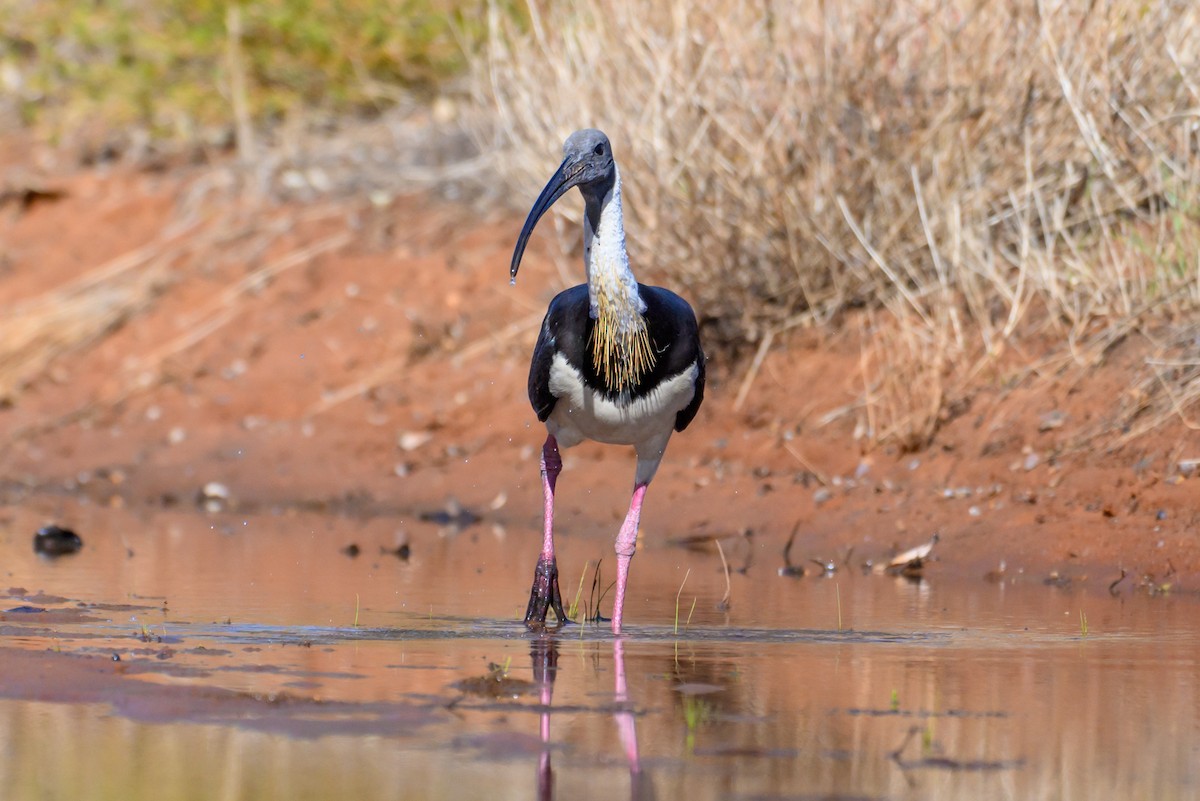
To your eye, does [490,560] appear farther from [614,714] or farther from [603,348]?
[614,714]

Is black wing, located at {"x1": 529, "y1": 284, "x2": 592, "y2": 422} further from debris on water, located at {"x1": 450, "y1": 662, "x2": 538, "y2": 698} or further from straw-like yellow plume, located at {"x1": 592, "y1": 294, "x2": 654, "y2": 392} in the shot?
debris on water, located at {"x1": 450, "y1": 662, "x2": 538, "y2": 698}

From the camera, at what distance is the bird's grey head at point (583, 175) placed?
6453mm

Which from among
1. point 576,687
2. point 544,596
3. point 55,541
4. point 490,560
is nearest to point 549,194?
point 544,596

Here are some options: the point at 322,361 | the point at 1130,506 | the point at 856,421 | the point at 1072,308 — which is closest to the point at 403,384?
the point at 322,361

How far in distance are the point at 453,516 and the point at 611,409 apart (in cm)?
340

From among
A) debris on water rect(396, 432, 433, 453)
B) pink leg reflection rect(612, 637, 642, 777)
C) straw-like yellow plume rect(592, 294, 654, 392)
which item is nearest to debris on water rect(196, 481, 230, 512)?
debris on water rect(396, 432, 433, 453)

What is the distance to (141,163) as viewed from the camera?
15.9 metres

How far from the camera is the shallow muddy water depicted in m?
4.20

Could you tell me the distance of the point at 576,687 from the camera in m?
5.26

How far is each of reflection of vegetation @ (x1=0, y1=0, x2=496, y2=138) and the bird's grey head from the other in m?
7.15

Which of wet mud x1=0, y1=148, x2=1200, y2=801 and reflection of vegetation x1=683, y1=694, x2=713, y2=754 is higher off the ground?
wet mud x1=0, y1=148, x2=1200, y2=801

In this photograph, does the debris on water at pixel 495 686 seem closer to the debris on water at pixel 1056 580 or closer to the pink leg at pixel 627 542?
the pink leg at pixel 627 542

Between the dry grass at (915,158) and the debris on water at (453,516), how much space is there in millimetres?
1690

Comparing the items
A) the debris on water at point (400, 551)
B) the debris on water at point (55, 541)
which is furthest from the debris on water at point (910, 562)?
the debris on water at point (55, 541)
